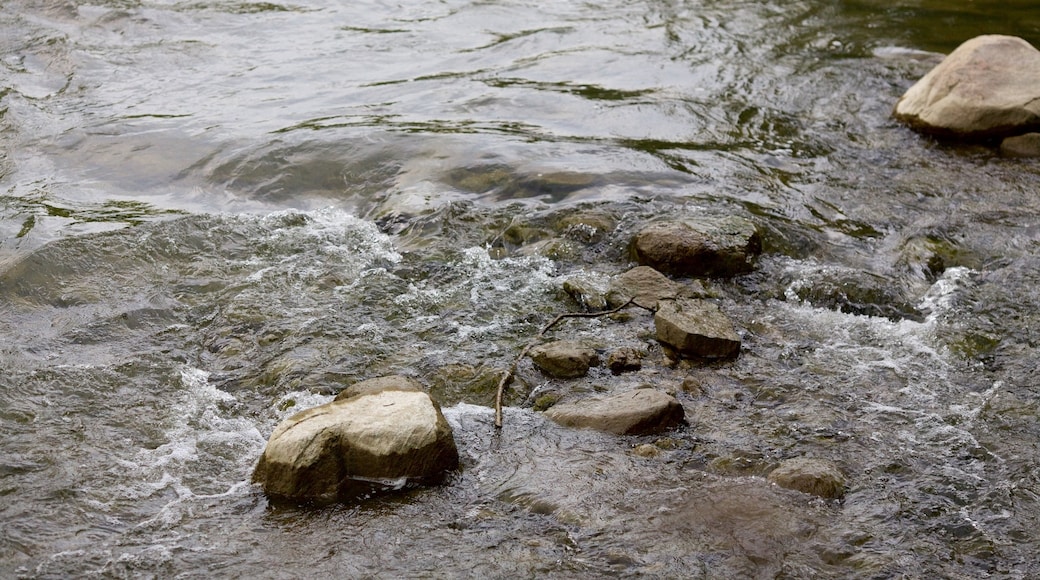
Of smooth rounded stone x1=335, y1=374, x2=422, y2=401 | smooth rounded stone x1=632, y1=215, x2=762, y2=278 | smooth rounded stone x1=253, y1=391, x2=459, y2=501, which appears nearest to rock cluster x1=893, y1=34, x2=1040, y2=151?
smooth rounded stone x1=632, y1=215, x2=762, y2=278

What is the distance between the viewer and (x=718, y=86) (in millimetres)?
9641

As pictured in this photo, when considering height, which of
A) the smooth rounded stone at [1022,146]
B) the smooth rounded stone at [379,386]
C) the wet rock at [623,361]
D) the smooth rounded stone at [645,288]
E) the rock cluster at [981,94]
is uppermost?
the rock cluster at [981,94]

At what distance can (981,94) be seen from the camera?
8.05m

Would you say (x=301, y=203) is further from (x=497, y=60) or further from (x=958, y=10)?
(x=958, y=10)

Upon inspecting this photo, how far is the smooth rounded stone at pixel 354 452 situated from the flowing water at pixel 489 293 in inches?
3.5

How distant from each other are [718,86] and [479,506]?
6.65 meters

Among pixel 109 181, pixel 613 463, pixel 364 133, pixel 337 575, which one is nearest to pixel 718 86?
pixel 364 133

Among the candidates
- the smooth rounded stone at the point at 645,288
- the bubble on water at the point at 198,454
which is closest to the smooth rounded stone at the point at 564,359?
the smooth rounded stone at the point at 645,288

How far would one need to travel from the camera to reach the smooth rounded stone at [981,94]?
794 cm

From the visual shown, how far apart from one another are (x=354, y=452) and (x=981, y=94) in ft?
20.9

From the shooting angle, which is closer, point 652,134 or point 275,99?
point 652,134

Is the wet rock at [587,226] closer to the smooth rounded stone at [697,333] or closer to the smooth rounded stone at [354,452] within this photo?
the smooth rounded stone at [697,333]

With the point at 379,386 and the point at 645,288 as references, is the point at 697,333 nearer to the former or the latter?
the point at 645,288

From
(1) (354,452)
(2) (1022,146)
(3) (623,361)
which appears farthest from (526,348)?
(2) (1022,146)
